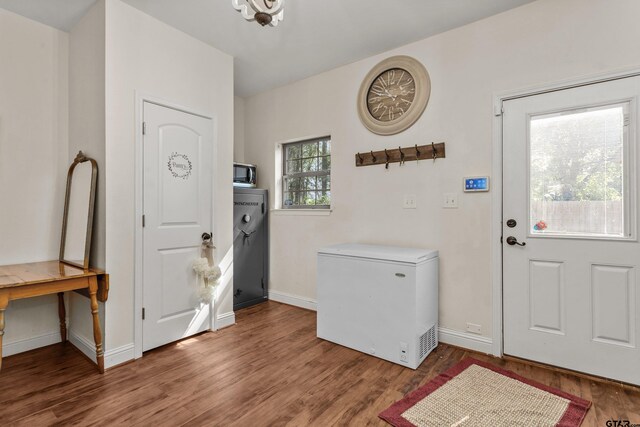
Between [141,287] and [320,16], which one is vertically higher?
[320,16]

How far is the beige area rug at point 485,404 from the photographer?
174 centimetres

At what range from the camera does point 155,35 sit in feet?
8.54

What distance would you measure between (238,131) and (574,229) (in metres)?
3.77

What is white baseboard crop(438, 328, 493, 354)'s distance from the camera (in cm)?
257

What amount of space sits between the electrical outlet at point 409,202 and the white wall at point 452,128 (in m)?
0.04

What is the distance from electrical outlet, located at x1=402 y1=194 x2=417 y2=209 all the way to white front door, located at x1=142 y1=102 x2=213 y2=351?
1803 mm

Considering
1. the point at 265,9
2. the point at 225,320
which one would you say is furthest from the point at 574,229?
the point at 225,320

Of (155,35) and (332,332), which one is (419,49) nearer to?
(155,35)

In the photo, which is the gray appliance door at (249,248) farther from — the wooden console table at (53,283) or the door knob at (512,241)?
the door knob at (512,241)

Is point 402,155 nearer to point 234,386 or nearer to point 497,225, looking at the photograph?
point 497,225

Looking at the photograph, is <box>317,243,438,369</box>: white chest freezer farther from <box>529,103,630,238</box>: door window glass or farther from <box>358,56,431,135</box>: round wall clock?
<box>358,56,431,135</box>: round wall clock

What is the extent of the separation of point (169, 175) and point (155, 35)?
3.68 ft

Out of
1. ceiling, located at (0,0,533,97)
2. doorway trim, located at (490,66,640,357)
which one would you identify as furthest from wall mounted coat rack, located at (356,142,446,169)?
ceiling, located at (0,0,533,97)

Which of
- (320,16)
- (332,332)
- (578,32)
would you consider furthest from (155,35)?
(578,32)
